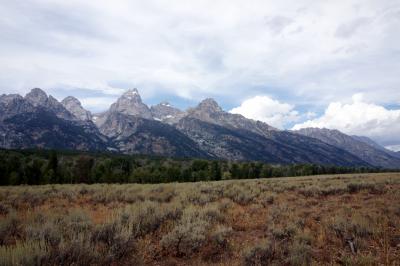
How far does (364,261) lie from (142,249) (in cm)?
519

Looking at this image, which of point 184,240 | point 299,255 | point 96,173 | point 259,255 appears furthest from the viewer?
point 96,173

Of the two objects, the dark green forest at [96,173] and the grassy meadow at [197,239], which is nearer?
the grassy meadow at [197,239]

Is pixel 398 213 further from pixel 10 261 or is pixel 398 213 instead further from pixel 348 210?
pixel 10 261

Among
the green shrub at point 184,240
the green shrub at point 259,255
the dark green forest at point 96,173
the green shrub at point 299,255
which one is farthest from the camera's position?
the dark green forest at point 96,173

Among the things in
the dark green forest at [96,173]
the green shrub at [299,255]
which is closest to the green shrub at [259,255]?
the green shrub at [299,255]

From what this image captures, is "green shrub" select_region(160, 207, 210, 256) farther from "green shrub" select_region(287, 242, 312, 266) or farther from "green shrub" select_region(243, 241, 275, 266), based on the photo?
"green shrub" select_region(287, 242, 312, 266)

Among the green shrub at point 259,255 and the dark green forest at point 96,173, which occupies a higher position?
the green shrub at point 259,255

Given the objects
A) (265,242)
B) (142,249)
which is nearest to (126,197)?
(142,249)

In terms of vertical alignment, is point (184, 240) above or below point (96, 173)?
above

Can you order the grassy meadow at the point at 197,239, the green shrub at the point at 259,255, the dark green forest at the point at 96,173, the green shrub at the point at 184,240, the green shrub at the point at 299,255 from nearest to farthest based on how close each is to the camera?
the grassy meadow at the point at 197,239 → the green shrub at the point at 299,255 → the green shrub at the point at 259,255 → the green shrub at the point at 184,240 → the dark green forest at the point at 96,173

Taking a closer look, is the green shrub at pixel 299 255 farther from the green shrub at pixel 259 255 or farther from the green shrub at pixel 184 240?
the green shrub at pixel 184 240

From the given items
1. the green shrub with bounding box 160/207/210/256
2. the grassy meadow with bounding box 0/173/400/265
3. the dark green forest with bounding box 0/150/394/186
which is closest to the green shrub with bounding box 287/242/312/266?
the grassy meadow with bounding box 0/173/400/265

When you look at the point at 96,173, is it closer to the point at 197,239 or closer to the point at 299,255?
the point at 197,239

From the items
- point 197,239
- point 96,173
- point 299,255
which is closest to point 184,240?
point 197,239
